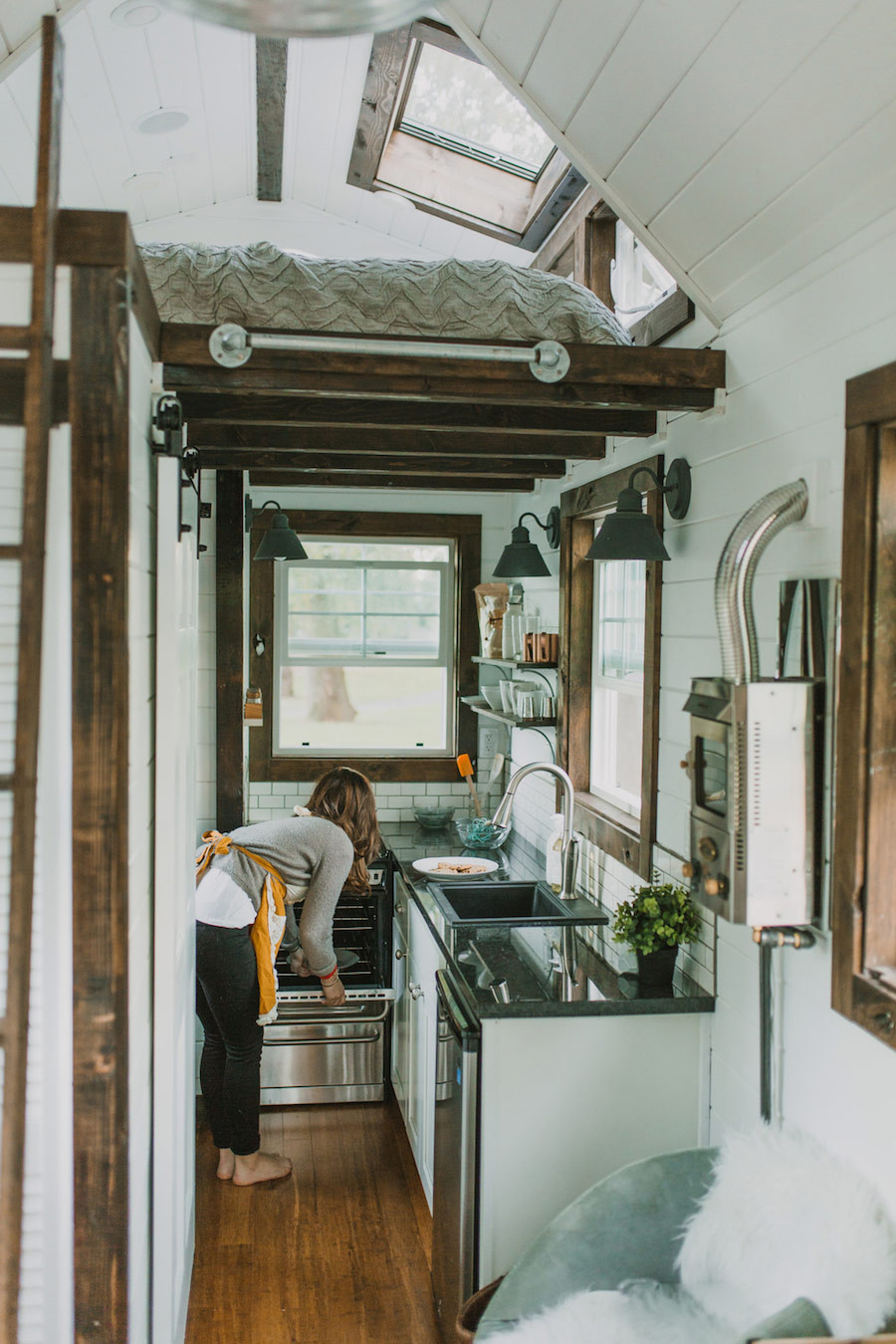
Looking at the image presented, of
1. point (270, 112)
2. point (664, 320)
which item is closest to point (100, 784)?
point (664, 320)

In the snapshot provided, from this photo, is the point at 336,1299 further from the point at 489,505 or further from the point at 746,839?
the point at 489,505

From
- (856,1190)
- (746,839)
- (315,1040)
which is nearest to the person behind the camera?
(856,1190)

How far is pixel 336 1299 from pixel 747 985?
1637 mm

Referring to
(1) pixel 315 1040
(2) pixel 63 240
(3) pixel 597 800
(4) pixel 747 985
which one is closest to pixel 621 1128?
(4) pixel 747 985

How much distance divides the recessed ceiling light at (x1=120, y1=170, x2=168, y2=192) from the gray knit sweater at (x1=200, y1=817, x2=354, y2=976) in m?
2.63

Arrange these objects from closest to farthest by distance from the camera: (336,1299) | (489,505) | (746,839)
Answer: (746,839) < (336,1299) < (489,505)

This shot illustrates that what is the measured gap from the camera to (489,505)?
552cm

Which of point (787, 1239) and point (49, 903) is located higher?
point (49, 903)

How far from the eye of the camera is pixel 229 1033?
12.5 ft

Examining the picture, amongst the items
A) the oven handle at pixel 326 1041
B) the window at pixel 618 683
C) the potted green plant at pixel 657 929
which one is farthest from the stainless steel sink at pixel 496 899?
the potted green plant at pixel 657 929

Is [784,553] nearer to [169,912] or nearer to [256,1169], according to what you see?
[169,912]

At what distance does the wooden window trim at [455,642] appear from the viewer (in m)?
5.33

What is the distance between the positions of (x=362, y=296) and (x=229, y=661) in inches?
95.0

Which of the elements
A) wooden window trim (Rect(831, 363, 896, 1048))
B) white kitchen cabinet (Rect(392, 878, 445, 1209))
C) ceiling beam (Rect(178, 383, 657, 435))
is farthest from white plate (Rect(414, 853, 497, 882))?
wooden window trim (Rect(831, 363, 896, 1048))
